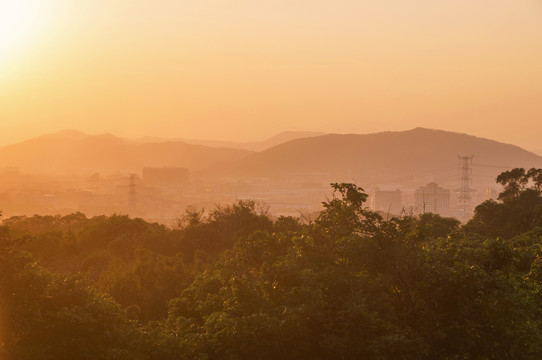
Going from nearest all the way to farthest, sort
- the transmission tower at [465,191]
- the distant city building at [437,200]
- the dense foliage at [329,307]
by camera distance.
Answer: the dense foliage at [329,307], the transmission tower at [465,191], the distant city building at [437,200]

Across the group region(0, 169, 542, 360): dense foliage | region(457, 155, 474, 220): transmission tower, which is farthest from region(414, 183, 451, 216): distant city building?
region(0, 169, 542, 360): dense foliage

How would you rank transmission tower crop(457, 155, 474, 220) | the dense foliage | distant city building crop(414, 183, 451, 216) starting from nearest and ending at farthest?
the dense foliage
transmission tower crop(457, 155, 474, 220)
distant city building crop(414, 183, 451, 216)

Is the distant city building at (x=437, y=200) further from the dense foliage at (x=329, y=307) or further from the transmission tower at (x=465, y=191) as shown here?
the dense foliage at (x=329, y=307)

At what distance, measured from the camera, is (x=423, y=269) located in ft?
40.2

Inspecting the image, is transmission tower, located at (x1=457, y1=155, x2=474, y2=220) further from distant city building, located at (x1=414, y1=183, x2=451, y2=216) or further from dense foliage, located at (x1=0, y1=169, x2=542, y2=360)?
dense foliage, located at (x1=0, y1=169, x2=542, y2=360)

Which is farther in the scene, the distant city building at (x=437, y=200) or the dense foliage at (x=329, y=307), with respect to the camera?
the distant city building at (x=437, y=200)

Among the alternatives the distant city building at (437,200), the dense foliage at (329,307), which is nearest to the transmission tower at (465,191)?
the distant city building at (437,200)

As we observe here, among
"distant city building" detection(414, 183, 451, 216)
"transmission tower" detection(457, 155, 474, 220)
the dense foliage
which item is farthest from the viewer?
"distant city building" detection(414, 183, 451, 216)

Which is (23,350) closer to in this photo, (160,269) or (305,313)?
(305,313)

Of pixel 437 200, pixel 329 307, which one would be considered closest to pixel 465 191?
pixel 437 200

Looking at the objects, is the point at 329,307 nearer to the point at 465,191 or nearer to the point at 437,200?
the point at 465,191

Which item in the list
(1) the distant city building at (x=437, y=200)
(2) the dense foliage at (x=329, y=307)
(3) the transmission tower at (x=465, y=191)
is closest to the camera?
(2) the dense foliage at (x=329, y=307)

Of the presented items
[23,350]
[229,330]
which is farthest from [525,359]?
[23,350]

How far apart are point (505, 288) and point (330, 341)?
425 centimetres
